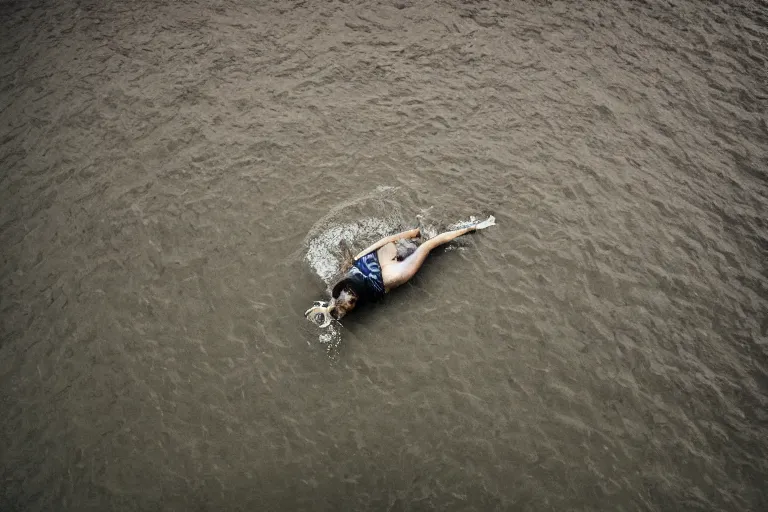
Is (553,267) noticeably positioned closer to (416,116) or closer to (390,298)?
(390,298)

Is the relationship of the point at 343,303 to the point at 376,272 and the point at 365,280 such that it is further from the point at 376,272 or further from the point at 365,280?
the point at 376,272

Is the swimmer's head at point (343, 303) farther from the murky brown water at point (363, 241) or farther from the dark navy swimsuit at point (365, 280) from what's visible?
the murky brown water at point (363, 241)

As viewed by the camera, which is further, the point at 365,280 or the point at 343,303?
the point at 365,280

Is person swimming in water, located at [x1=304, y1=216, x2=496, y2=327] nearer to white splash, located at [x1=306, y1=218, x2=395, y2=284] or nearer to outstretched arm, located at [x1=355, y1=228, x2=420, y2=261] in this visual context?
outstretched arm, located at [x1=355, y1=228, x2=420, y2=261]

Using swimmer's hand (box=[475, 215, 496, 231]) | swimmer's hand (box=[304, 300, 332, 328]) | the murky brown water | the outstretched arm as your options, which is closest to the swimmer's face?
swimmer's hand (box=[304, 300, 332, 328])

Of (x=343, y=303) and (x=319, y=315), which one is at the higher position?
(x=343, y=303)

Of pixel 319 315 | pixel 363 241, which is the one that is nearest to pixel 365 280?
pixel 319 315

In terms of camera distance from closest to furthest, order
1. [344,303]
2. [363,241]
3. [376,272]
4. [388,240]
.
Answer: [344,303] < [376,272] < [388,240] < [363,241]
